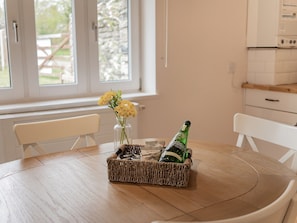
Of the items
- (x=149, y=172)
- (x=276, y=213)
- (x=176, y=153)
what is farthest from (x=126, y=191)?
(x=276, y=213)

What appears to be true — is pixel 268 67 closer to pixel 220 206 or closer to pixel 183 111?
pixel 183 111

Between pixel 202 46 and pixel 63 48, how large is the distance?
119 centimetres

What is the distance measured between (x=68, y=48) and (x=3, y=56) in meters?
0.48

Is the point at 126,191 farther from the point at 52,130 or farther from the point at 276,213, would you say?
the point at 52,130

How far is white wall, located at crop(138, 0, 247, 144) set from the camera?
9.57ft

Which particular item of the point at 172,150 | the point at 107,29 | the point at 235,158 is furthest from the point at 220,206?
the point at 107,29

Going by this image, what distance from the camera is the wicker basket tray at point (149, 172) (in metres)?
1.21

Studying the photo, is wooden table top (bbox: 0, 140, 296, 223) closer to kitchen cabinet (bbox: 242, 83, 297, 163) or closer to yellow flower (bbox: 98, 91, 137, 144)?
yellow flower (bbox: 98, 91, 137, 144)

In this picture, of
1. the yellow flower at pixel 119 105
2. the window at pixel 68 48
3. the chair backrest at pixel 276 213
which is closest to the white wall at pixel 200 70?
the window at pixel 68 48

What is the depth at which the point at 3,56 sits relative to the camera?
97.9 inches

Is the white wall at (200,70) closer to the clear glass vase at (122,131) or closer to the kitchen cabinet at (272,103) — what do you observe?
the kitchen cabinet at (272,103)

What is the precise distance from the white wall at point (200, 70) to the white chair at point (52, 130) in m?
1.00

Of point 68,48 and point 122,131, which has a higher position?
point 68,48

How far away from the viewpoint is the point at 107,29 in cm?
288
